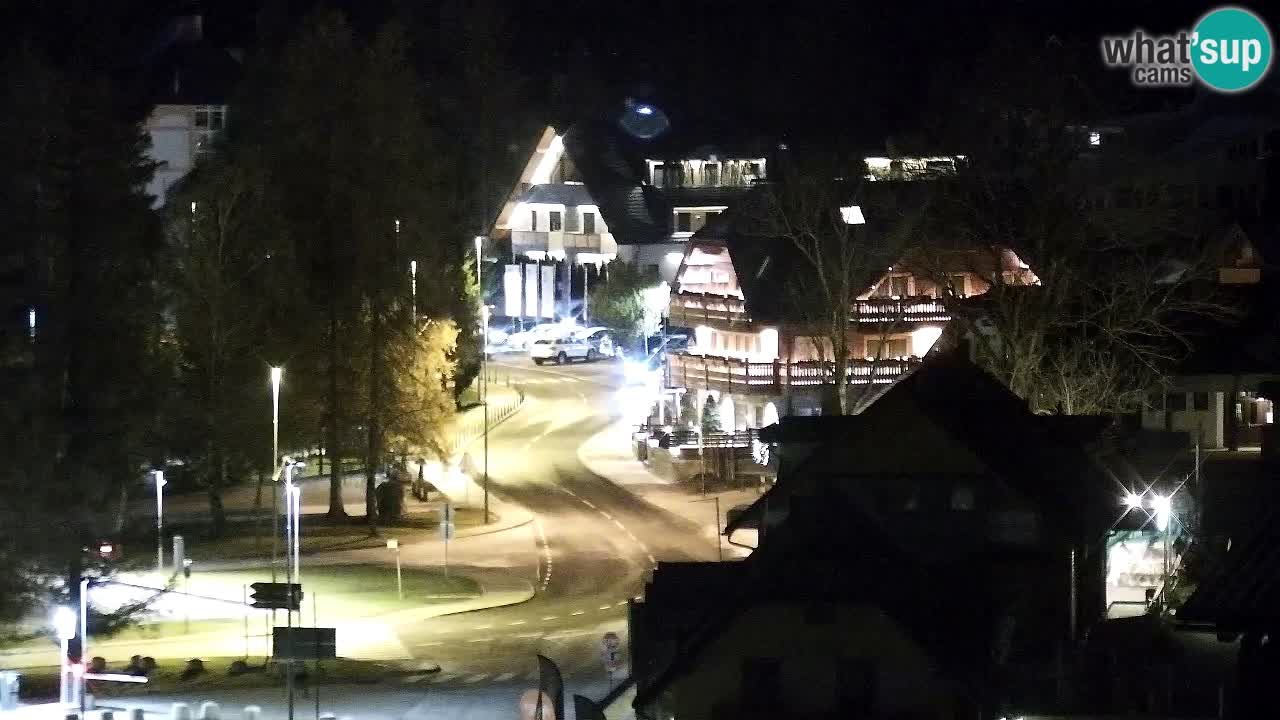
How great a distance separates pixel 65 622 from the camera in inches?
1390

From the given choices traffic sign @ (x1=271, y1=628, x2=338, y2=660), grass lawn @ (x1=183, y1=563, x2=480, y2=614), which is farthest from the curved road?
traffic sign @ (x1=271, y1=628, x2=338, y2=660)

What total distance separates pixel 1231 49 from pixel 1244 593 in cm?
6873

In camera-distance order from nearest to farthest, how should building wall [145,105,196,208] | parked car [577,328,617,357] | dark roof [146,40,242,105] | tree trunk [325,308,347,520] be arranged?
1. tree trunk [325,308,347,520]
2. parked car [577,328,617,357]
3. building wall [145,105,196,208]
4. dark roof [146,40,242,105]

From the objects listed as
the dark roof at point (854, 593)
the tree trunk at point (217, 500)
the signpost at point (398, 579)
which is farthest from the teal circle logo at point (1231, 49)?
the dark roof at point (854, 593)

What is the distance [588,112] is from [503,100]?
4913 millimetres

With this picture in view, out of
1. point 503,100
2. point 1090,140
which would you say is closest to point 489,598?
point 1090,140

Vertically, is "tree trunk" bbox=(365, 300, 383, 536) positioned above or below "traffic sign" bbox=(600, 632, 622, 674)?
above

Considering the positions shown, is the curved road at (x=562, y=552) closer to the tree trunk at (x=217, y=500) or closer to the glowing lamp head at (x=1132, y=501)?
the tree trunk at (x=217, y=500)

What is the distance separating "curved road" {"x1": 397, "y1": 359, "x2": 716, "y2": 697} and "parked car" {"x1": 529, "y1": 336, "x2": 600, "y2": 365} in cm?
521

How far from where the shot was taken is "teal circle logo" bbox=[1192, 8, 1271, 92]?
7700cm

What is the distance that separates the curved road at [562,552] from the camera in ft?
124

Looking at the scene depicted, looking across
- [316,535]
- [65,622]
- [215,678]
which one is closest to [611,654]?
[215,678]

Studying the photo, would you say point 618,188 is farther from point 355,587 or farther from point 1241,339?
point 355,587

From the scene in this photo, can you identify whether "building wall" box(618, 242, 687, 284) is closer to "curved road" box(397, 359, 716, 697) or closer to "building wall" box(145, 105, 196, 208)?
"curved road" box(397, 359, 716, 697)
